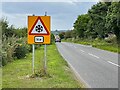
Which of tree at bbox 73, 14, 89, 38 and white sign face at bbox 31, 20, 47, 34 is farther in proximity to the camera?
tree at bbox 73, 14, 89, 38

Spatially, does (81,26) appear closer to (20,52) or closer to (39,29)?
(20,52)

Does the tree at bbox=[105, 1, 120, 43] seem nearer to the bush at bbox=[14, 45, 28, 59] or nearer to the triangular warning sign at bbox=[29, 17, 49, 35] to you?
the bush at bbox=[14, 45, 28, 59]

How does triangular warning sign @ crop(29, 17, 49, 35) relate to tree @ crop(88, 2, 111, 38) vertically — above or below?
below

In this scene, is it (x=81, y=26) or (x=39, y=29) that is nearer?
(x=39, y=29)

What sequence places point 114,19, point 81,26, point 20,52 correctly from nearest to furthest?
1. point 20,52
2. point 114,19
3. point 81,26

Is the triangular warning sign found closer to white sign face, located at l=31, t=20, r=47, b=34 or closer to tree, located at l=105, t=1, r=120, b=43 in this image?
white sign face, located at l=31, t=20, r=47, b=34

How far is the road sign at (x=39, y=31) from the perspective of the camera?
46.3 feet

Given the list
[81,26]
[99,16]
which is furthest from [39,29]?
[81,26]

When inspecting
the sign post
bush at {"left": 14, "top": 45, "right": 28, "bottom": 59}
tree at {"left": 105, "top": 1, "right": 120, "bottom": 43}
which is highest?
tree at {"left": 105, "top": 1, "right": 120, "bottom": 43}

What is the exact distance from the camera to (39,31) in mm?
14227

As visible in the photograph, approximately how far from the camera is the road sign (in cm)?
1410

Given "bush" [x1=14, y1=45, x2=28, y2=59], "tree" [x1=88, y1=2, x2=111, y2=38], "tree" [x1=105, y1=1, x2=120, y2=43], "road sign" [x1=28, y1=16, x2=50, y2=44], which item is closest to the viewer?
"road sign" [x1=28, y1=16, x2=50, y2=44]

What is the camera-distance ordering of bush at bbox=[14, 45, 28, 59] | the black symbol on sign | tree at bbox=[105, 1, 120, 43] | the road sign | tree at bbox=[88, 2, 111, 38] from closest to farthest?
the road sign, the black symbol on sign, bush at bbox=[14, 45, 28, 59], tree at bbox=[105, 1, 120, 43], tree at bbox=[88, 2, 111, 38]

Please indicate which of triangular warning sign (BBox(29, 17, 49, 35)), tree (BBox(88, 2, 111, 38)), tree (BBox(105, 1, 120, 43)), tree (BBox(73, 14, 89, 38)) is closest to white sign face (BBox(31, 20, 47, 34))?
triangular warning sign (BBox(29, 17, 49, 35))
